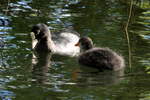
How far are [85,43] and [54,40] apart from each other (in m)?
1.33

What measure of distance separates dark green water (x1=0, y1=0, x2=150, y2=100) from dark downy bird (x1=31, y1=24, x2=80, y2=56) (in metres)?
0.22

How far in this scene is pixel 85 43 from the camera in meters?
11.9

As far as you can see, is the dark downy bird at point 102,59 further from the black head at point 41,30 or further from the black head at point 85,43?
the black head at point 41,30

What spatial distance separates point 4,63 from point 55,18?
3257 mm

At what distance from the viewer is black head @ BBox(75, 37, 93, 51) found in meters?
11.8

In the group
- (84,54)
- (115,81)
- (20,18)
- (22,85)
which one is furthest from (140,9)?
(22,85)

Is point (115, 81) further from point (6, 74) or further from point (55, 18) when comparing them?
point (55, 18)

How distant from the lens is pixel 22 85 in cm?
966

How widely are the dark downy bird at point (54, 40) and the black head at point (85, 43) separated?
415 mm

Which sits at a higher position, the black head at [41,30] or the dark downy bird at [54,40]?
the black head at [41,30]

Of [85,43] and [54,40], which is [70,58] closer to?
[85,43]

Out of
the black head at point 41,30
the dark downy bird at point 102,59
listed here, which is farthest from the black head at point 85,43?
the black head at point 41,30

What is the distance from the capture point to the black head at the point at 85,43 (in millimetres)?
11805

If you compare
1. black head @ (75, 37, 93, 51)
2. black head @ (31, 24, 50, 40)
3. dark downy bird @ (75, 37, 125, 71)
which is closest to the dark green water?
dark downy bird @ (75, 37, 125, 71)
